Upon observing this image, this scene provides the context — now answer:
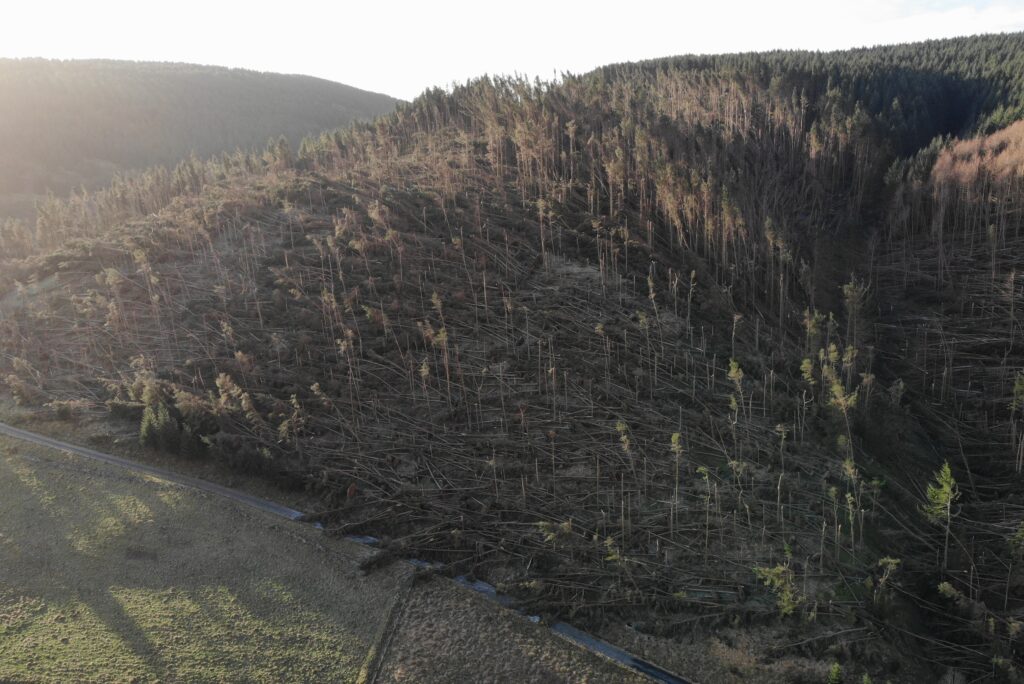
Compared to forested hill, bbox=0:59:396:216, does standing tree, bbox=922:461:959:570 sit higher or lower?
lower

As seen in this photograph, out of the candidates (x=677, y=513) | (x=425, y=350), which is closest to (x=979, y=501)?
(x=677, y=513)

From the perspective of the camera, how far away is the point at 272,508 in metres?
10.2

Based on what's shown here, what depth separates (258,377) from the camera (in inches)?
517

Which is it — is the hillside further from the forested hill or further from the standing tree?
the forested hill

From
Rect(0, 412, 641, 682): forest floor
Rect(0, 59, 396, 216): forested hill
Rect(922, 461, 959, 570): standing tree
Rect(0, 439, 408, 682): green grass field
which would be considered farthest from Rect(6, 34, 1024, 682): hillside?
Rect(0, 59, 396, 216): forested hill

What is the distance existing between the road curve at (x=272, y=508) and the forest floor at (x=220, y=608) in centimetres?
16

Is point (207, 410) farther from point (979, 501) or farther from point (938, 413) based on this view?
point (938, 413)

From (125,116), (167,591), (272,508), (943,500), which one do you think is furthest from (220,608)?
(125,116)

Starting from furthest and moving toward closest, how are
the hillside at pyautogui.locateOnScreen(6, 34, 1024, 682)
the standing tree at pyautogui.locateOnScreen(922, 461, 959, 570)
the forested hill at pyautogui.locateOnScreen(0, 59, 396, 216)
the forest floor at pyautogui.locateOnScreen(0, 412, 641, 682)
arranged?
the forested hill at pyautogui.locateOnScreen(0, 59, 396, 216)
the hillside at pyautogui.locateOnScreen(6, 34, 1024, 682)
the standing tree at pyautogui.locateOnScreen(922, 461, 959, 570)
the forest floor at pyautogui.locateOnScreen(0, 412, 641, 682)

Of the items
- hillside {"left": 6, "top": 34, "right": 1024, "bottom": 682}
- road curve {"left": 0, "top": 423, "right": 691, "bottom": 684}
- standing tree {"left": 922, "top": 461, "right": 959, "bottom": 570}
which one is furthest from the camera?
hillside {"left": 6, "top": 34, "right": 1024, "bottom": 682}

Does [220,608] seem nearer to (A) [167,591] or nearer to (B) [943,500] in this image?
(A) [167,591]

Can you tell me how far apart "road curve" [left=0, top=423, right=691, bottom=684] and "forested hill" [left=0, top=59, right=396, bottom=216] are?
3940 cm

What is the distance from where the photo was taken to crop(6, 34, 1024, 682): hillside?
8.39 meters

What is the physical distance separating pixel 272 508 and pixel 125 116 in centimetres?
7248
